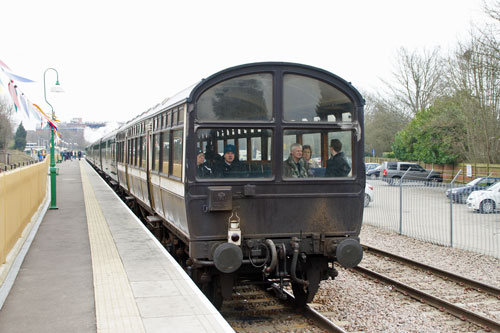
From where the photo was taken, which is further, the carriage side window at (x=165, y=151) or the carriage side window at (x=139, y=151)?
the carriage side window at (x=139, y=151)

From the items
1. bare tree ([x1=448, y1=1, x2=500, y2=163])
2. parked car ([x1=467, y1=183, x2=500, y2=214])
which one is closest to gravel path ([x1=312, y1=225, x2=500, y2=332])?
parked car ([x1=467, y1=183, x2=500, y2=214])

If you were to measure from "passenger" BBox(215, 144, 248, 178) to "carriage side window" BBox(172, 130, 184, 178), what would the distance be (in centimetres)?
62

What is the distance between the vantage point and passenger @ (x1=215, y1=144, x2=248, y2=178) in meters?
6.61

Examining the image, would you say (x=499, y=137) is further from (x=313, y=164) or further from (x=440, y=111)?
(x=313, y=164)

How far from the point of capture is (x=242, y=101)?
22.0 feet

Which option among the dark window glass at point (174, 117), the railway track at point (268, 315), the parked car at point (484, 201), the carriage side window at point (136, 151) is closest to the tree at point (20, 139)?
the carriage side window at point (136, 151)

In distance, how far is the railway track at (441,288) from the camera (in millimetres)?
7305

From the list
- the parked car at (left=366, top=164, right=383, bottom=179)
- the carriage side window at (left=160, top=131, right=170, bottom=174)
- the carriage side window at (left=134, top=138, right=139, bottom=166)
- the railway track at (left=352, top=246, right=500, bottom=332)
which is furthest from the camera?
the parked car at (left=366, top=164, right=383, bottom=179)

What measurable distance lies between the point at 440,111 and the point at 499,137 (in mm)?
7928

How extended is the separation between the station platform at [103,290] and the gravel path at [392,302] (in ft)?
7.57

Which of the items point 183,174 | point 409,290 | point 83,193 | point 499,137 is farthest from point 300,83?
point 499,137

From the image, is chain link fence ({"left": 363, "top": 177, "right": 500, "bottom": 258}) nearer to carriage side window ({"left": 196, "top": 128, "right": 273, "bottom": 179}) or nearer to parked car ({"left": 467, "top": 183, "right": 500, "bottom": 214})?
parked car ({"left": 467, "top": 183, "right": 500, "bottom": 214})

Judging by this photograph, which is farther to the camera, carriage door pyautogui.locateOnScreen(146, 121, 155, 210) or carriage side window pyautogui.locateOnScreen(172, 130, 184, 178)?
carriage door pyautogui.locateOnScreen(146, 121, 155, 210)

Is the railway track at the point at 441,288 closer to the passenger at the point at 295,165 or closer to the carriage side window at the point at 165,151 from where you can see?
the passenger at the point at 295,165
